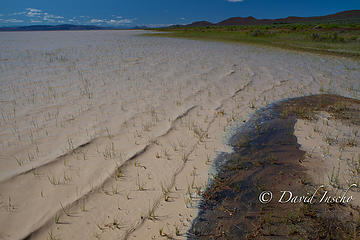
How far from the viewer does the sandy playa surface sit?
2.74 m

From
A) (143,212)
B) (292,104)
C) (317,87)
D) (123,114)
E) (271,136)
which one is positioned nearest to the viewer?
(143,212)

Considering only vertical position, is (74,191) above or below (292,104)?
below

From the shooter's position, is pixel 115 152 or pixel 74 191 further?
pixel 115 152

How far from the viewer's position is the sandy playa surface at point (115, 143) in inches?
108

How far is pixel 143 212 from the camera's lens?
2.85 meters

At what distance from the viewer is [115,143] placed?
14.4ft

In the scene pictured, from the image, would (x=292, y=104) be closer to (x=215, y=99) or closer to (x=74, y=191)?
(x=215, y=99)

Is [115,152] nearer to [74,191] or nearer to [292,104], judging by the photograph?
[74,191]

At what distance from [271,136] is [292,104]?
2470 mm

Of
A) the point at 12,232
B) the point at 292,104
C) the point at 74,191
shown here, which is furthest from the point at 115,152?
the point at 292,104

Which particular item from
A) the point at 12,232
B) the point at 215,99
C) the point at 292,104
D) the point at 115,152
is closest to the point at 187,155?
the point at 115,152

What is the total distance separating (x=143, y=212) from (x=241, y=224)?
1.19m

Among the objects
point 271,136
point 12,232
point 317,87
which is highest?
point 317,87

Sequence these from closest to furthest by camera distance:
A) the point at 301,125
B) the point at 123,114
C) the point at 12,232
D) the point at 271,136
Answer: the point at 12,232 → the point at 271,136 → the point at 301,125 → the point at 123,114
